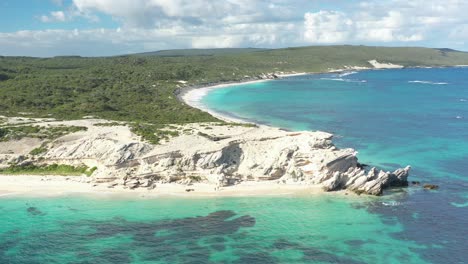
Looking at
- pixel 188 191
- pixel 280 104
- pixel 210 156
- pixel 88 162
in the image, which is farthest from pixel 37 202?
pixel 280 104

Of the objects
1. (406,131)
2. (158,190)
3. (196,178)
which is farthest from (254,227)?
(406,131)

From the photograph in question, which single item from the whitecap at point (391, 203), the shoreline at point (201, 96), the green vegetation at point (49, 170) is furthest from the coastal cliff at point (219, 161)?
the shoreline at point (201, 96)

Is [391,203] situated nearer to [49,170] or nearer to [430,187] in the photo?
[430,187]

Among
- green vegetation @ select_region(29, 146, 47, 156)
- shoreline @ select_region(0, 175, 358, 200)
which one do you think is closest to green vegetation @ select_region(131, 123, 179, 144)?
shoreline @ select_region(0, 175, 358, 200)

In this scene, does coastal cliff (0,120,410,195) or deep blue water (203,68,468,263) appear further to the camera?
coastal cliff (0,120,410,195)

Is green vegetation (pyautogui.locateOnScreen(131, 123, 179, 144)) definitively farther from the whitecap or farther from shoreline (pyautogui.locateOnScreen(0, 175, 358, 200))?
the whitecap

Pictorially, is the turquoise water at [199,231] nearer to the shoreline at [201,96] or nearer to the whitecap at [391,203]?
the whitecap at [391,203]

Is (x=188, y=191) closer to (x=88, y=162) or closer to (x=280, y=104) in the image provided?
(x=88, y=162)
